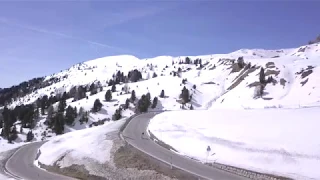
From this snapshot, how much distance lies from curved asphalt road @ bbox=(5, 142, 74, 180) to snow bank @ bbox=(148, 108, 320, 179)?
14.0 m

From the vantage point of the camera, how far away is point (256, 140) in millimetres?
32938

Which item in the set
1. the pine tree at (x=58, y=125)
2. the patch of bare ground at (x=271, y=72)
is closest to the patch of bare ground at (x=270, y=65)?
the patch of bare ground at (x=271, y=72)

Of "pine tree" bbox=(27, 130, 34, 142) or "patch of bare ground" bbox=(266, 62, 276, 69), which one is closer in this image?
"pine tree" bbox=(27, 130, 34, 142)

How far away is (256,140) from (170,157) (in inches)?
340

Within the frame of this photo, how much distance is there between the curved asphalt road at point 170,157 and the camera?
27.3 metres

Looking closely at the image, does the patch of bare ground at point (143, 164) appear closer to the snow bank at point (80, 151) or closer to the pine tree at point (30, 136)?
the snow bank at point (80, 151)

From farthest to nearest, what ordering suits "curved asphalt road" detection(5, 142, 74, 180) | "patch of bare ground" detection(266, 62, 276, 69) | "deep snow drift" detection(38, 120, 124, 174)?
"patch of bare ground" detection(266, 62, 276, 69)
"deep snow drift" detection(38, 120, 124, 174)
"curved asphalt road" detection(5, 142, 74, 180)

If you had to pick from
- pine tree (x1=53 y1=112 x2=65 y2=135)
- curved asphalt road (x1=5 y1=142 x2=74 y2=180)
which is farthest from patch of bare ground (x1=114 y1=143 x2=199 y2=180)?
pine tree (x1=53 y1=112 x2=65 y2=135)

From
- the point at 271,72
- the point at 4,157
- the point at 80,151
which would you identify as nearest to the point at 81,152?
the point at 80,151

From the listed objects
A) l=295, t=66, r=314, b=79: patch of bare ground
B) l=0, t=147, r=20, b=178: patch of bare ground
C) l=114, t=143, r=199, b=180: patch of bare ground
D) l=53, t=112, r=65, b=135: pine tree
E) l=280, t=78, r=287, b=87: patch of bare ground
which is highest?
l=295, t=66, r=314, b=79: patch of bare ground

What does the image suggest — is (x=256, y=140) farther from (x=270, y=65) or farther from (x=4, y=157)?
(x=270, y=65)

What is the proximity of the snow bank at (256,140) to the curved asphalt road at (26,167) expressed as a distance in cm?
1403

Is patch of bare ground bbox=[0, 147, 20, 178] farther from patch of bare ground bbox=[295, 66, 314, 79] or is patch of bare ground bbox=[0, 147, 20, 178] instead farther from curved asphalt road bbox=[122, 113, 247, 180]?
patch of bare ground bbox=[295, 66, 314, 79]

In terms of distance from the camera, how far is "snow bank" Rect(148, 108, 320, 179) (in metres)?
27.0
